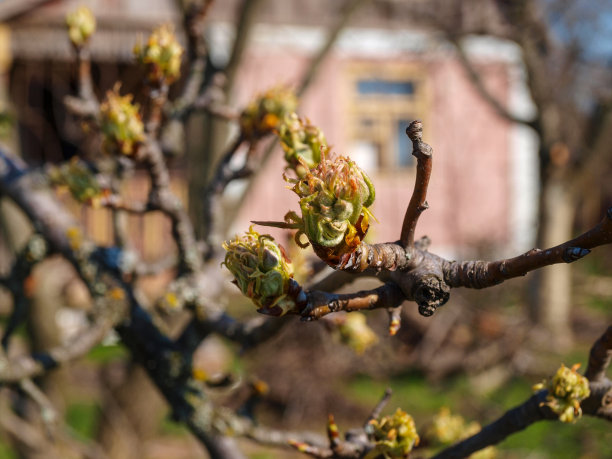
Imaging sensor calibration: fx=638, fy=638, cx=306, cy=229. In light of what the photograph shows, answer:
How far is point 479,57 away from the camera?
11.6m

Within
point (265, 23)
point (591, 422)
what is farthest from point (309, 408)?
point (265, 23)

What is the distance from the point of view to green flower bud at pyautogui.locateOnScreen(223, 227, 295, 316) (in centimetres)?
86

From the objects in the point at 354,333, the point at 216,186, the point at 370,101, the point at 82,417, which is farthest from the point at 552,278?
the point at 216,186

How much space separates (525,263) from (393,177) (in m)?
11.1

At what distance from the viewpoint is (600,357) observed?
1081mm

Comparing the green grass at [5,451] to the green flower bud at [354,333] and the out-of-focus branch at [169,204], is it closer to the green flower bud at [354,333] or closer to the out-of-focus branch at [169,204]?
the out-of-focus branch at [169,204]

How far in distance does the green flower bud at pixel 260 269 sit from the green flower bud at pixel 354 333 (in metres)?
0.88

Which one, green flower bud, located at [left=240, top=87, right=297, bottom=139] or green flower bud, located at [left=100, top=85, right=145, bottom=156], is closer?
green flower bud, located at [left=100, top=85, right=145, bottom=156]

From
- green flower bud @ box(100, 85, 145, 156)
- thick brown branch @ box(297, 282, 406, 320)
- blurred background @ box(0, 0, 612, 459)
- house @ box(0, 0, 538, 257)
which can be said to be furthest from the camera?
house @ box(0, 0, 538, 257)

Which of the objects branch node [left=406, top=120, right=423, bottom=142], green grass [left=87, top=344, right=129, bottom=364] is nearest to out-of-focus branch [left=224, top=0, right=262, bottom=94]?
branch node [left=406, top=120, right=423, bottom=142]

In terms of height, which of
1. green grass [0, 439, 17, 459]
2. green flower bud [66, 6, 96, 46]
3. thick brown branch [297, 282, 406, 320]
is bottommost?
green grass [0, 439, 17, 459]

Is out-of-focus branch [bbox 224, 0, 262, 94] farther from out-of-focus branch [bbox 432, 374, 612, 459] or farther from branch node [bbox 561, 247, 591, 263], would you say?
branch node [bbox 561, 247, 591, 263]

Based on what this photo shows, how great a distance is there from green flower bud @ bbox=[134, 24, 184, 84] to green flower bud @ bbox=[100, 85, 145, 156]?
104 millimetres

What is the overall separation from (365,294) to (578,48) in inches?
262
